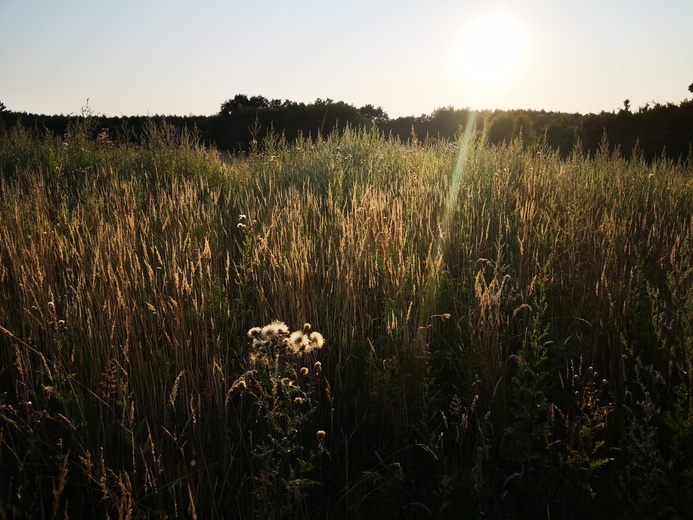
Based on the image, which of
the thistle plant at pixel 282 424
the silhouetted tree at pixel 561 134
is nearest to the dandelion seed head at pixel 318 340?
the thistle plant at pixel 282 424

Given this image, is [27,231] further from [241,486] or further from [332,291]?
[241,486]

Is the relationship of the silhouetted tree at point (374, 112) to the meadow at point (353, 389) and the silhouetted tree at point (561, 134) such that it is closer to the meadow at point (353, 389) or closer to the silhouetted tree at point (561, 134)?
the silhouetted tree at point (561, 134)

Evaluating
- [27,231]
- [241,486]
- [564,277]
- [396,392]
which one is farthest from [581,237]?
[27,231]

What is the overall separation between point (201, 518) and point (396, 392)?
2.83 feet

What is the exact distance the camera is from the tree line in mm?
11820

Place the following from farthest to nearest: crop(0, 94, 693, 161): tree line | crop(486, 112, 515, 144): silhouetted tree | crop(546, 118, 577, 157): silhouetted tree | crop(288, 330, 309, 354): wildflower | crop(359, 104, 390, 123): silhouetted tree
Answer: crop(359, 104, 390, 123): silhouetted tree, crop(486, 112, 515, 144): silhouetted tree, crop(546, 118, 577, 157): silhouetted tree, crop(0, 94, 693, 161): tree line, crop(288, 330, 309, 354): wildflower

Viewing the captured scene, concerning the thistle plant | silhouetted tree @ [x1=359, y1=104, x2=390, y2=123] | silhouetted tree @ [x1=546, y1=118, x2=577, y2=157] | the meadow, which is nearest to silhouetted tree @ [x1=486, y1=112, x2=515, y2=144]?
silhouetted tree @ [x1=546, y1=118, x2=577, y2=157]

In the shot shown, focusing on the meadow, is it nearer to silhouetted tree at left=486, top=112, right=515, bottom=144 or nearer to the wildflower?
the wildflower

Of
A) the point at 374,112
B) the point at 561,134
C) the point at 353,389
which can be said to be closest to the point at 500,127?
the point at 561,134

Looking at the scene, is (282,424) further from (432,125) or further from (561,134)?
(432,125)

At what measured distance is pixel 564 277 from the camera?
127 inches

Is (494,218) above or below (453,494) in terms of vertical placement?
above

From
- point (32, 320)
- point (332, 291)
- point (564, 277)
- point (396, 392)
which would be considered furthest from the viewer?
point (564, 277)

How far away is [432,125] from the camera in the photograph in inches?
893
